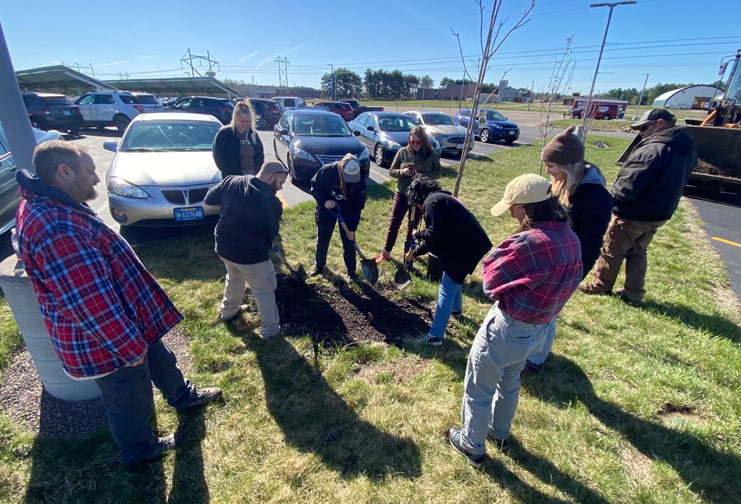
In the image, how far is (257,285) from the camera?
121 inches

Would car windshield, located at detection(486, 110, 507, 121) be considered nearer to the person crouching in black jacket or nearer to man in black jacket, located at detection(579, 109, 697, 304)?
man in black jacket, located at detection(579, 109, 697, 304)

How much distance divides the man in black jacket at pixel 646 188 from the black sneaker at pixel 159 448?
458 cm

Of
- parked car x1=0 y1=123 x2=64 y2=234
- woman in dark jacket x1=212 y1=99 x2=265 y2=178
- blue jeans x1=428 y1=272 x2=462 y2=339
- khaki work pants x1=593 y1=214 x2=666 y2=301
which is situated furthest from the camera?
parked car x1=0 y1=123 x2=64 y2=234

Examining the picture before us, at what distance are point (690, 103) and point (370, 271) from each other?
60591 millimetres

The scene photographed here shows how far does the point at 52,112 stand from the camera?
14.6 m

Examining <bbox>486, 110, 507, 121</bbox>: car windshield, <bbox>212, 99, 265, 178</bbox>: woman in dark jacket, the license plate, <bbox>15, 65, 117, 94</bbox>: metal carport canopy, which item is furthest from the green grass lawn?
<bbox>15, 65, 117, 94</bbox>: metal carport canopy

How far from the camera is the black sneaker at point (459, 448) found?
2.24 meters

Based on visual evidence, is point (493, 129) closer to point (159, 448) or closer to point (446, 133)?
point (446, 133)

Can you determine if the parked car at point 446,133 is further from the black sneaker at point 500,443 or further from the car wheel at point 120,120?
the car wheel at point 120,120

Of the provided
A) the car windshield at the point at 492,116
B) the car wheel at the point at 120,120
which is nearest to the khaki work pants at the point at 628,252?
the car windshield at the point at 492,116

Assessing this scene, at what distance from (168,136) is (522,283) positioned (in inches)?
249

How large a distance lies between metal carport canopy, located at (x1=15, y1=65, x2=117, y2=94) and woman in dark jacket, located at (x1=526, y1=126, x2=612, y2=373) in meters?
43.2

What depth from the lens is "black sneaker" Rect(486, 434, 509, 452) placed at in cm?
236

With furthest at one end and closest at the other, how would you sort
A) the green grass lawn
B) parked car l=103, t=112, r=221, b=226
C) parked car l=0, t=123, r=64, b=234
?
1. parked car l=0, t=123, r=64, b=234
2. parked car l=103, t=112, r=221, b=226
3. the green grass lawn
